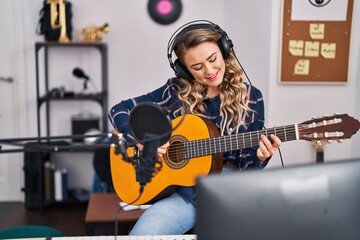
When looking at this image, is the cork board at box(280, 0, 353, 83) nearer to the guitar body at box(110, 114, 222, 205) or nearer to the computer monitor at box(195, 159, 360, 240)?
the guitar body at box(110, 114, 222, 205)

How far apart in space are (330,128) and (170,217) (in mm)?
626

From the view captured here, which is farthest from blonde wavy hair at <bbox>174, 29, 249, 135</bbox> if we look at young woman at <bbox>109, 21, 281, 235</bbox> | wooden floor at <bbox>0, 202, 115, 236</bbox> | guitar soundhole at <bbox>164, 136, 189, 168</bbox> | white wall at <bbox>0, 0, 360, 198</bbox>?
wooden floor at <bbox>0, 202, 115, 236</bbox>

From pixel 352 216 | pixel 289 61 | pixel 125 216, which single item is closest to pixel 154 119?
pixel 352 216

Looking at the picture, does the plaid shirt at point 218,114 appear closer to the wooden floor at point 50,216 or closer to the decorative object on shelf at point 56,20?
the wooden floor at point 50,216

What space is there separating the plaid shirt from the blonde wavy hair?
0.03 m

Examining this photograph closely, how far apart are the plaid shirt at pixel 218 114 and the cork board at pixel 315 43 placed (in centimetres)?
87

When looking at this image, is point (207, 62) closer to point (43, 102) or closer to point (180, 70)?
point (180, 70)

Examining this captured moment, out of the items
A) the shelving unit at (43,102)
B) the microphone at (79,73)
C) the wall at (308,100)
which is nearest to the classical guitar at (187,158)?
the wall at (308,100)

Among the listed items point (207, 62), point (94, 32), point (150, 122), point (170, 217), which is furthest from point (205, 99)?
point (94, 32)

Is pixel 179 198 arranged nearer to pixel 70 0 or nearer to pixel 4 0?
pixel 70 0

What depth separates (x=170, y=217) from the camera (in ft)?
5.02

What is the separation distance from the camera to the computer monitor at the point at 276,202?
0.72 meters

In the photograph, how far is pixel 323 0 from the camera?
8.12ft

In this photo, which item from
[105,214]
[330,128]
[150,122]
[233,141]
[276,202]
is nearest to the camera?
[276,202]
